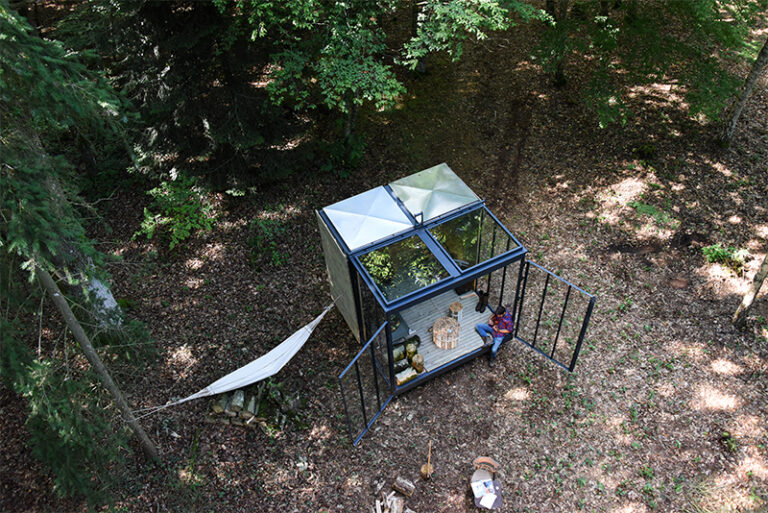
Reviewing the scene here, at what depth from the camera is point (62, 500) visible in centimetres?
737

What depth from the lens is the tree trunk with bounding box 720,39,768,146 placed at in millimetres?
10984

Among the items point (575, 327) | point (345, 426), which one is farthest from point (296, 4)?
point (575, 327)

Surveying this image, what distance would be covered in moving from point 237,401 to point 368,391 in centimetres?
216

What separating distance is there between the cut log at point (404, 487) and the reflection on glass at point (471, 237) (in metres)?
3.57

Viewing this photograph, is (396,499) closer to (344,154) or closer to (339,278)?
(339,278)

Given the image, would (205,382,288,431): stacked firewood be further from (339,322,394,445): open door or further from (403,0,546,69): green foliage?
(403,0,546,69): green foliage

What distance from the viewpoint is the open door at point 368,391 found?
329 inches

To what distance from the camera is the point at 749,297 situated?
8891mm

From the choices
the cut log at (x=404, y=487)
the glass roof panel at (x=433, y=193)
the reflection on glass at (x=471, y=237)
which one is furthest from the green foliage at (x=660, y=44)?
the cut log at (x=404, y=487)

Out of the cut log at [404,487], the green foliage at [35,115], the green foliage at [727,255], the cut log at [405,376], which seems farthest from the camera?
the green foliage at [727,255]

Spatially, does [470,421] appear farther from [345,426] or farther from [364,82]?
[364,82]

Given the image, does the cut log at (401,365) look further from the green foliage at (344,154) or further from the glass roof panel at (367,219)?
the green foliage at (344,154)

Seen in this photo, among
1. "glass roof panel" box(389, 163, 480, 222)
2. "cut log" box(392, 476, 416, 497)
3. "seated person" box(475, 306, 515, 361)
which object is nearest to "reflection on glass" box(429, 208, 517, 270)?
"glass roof panel" box(389, 163, 480, 222)

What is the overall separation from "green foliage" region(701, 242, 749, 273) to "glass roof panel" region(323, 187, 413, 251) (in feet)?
21.4
